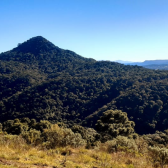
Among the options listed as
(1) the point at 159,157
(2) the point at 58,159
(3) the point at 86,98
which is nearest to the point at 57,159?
(2) the point at 58,159

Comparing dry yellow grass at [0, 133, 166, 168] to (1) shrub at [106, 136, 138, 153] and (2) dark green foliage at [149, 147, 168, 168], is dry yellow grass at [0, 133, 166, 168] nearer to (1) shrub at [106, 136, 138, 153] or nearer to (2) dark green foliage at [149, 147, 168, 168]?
(2) dark green foliage at [149, 147, 168, 168]

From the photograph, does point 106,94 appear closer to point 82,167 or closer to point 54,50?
point 82,167

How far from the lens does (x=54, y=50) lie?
589ft

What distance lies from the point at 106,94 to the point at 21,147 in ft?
245

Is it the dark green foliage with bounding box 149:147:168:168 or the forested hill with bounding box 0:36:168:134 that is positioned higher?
the dark green foliage with bounding box 149:147:168:168

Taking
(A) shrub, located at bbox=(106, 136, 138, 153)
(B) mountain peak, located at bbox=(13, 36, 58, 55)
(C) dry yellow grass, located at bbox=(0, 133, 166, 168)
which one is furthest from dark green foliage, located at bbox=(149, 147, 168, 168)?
(B) mountain peak, located at bbox=(13, 36, 58, 55)

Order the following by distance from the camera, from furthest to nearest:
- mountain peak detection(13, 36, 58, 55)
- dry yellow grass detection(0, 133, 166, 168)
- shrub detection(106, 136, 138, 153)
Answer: mountain peak detection(13, 36, 58, 55) < shrub detection(106, 136, 138, 153) < dry yellow grass detection(0, 133, 166, 168)

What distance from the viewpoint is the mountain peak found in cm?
17338

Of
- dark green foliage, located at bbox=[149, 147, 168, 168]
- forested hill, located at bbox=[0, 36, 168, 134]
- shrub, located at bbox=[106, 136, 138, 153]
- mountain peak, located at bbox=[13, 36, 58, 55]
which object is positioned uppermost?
mountain peak, located at bbox=[13, 36, 58, 55]

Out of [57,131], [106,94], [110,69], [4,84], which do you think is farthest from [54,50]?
[57,131]

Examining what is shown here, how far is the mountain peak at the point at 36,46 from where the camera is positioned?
17338 centimetres

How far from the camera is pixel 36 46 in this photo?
7018 inches

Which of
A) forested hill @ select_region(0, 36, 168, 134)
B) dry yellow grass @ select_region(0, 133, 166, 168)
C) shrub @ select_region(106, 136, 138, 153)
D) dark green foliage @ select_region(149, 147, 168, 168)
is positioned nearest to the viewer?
dry yellow grass @ select_region(0, 133, 166, 168)

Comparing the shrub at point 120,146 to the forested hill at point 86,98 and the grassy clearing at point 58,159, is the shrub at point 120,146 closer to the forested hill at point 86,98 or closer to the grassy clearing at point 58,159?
the grassy clearing at point 58,159
